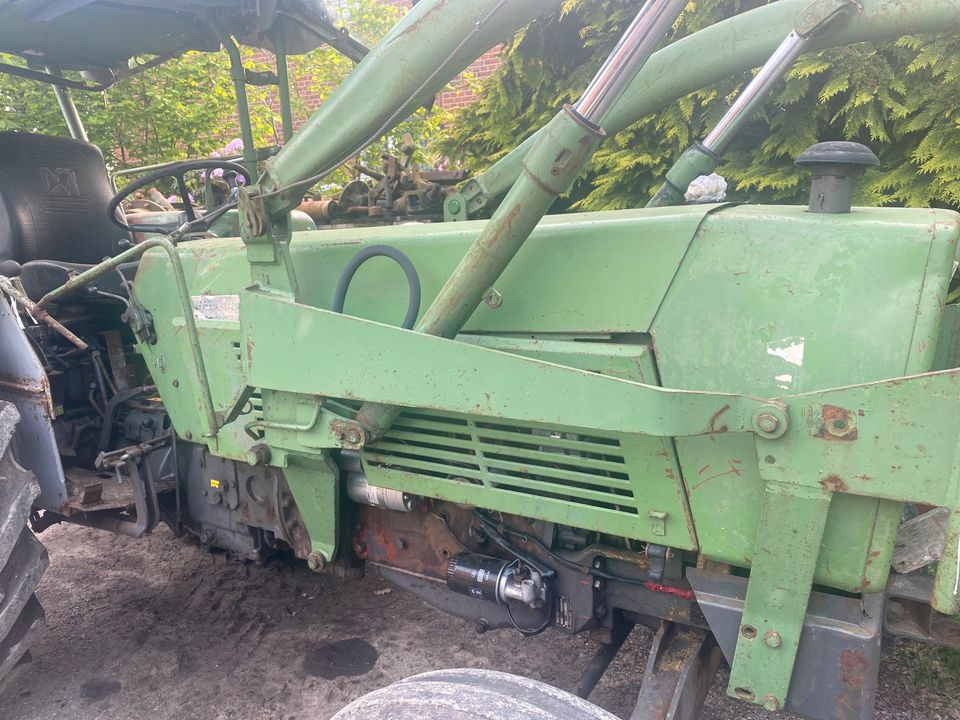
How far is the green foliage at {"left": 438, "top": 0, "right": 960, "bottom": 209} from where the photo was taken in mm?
3428

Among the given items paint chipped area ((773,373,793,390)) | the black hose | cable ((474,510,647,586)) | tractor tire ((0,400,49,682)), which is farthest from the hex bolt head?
tractor tire ((0,400,49,682))

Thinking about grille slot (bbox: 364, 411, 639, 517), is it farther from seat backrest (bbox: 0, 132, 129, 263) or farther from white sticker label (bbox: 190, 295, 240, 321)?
seat backrest (bbox: 0, 132, 129, 263)

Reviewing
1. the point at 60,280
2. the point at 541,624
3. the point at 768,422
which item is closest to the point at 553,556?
the point at 541,624

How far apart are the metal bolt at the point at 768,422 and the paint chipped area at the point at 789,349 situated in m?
0.17

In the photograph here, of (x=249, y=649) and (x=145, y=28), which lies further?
(x=249, y=649)

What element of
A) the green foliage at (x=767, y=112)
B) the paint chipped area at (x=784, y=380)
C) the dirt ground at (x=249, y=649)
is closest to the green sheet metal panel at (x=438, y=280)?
the paint chipped area at (x=784, y=380)

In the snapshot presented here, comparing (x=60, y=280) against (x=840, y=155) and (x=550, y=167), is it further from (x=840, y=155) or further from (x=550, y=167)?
(x=840, y=155)

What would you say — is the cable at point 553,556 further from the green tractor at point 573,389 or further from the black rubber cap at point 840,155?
the black rubber cap at point 840,155

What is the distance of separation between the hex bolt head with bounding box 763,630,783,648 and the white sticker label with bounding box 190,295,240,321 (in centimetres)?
162

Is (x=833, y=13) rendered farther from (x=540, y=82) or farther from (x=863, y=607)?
(x=540, y=82)

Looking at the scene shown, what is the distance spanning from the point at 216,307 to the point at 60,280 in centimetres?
90

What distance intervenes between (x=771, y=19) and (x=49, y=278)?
8.29 ft

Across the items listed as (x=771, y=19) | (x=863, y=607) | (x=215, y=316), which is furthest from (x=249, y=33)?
(x=863, y=607)

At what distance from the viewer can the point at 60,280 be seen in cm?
274
